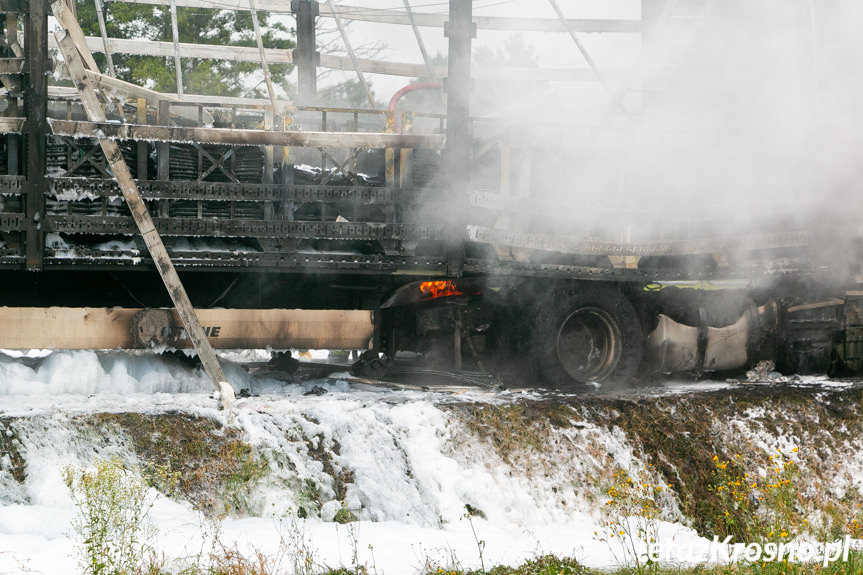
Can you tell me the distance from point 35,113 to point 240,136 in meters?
1.64

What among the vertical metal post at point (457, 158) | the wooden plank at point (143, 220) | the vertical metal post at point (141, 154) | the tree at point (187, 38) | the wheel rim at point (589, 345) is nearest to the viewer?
the wooden plank at point (143, 220)

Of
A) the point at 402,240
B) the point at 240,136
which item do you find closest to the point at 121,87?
the point at 240,136

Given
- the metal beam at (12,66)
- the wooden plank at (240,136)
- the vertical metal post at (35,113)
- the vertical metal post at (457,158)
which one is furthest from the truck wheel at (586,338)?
Answer: the metal beam at (12,66)

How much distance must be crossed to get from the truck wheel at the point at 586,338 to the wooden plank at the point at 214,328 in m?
1.75

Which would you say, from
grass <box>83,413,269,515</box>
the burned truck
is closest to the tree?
the burned truck

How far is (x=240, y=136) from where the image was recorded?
7965 mm

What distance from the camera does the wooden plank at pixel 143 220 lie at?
290 inches

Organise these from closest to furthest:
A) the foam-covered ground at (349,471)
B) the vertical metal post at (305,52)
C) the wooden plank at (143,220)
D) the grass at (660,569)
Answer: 1. the grass at (660,569)
2. the foam-covered ground at (349,471)
3. the wooden plank at (143,220)
4. the vertical metal post at (305,52)

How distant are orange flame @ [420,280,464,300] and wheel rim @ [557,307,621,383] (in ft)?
4.08

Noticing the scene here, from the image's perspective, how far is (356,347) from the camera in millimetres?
8688

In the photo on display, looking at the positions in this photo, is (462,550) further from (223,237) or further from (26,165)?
(26,165)

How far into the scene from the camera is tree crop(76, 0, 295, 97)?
63.8 ft

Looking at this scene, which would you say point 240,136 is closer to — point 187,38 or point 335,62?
point 335,62

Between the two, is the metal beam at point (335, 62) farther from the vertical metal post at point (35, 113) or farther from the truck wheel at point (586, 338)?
the vertical metal post at point (35, 113)
